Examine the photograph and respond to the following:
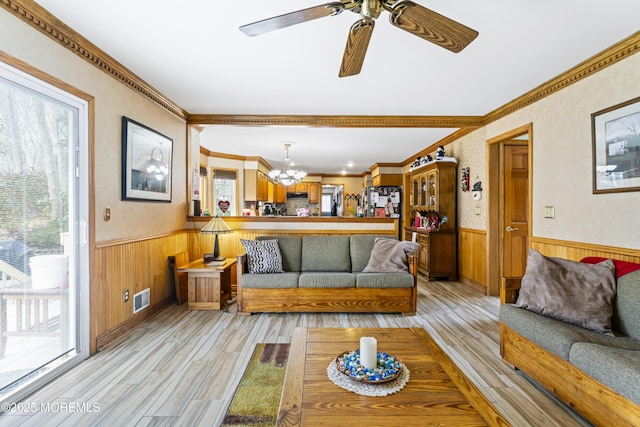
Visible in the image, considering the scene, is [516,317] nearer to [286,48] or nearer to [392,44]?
[392,44]

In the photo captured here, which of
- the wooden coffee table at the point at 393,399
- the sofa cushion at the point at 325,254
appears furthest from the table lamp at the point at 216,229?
the wooden coffee table at the point at 393,399

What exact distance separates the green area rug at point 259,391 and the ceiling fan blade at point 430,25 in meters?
2.30

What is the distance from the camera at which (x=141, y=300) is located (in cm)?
321

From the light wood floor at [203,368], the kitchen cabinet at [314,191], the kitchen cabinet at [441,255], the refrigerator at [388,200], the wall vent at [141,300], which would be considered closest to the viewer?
the light wood floor at [203,368]

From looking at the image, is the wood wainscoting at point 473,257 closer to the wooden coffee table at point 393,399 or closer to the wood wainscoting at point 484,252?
the wood wainscoting at point 484,252

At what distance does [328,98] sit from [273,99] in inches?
26.8

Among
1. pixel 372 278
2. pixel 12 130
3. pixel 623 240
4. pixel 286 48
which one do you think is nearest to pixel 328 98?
pixel 286 48

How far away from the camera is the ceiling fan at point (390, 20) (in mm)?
1512

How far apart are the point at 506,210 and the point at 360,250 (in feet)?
7.20

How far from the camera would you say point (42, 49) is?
209 cm

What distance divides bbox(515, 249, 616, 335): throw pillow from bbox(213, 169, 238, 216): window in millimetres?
6150

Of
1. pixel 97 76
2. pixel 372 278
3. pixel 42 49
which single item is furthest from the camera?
pixel 372 278

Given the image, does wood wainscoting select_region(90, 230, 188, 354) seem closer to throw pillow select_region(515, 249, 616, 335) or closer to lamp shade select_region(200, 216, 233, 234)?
lamp shade select_region(200, 216, 233, 234)

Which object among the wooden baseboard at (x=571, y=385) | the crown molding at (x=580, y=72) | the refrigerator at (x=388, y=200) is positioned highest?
the crown molding at (x=580, y=72)
